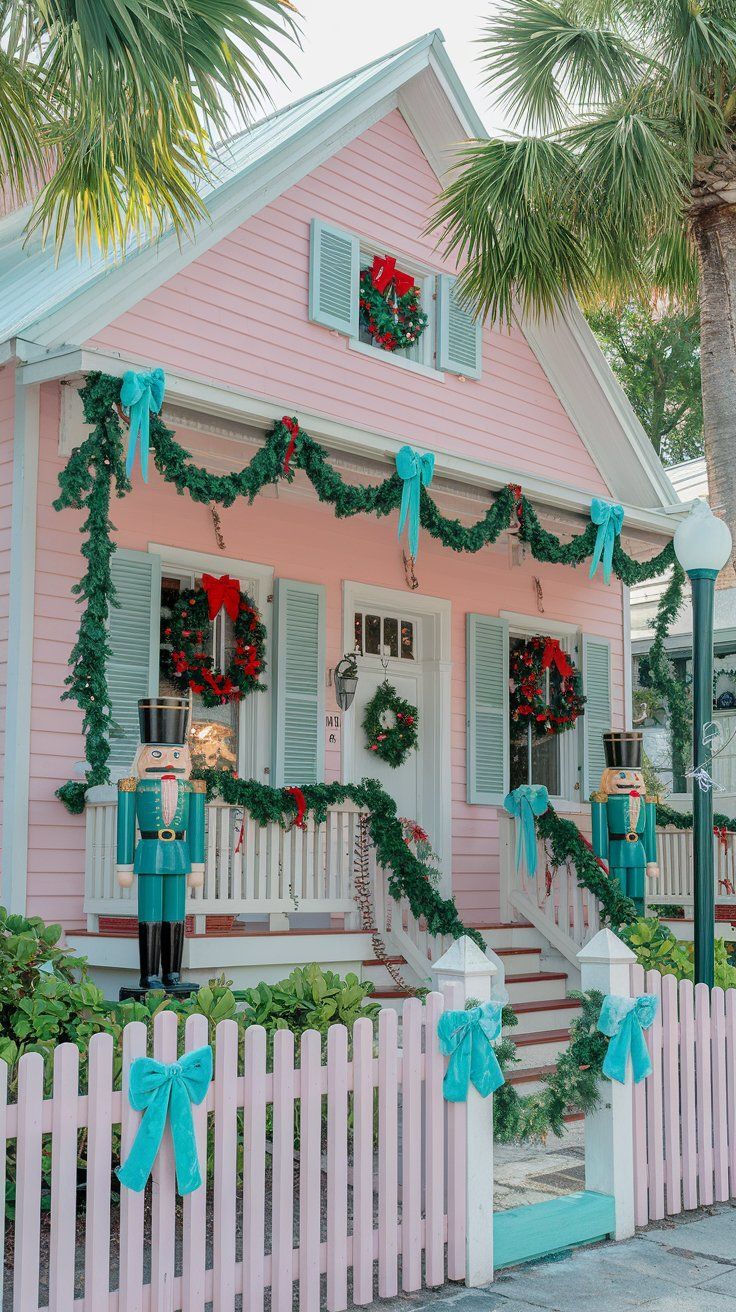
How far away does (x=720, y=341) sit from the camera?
10.4m

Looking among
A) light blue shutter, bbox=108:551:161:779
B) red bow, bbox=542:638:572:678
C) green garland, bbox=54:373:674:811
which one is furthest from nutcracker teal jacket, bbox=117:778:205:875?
red bow, bbox=542:638:572:678

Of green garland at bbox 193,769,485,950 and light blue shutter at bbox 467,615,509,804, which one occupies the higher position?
light blue shutter at bbox 467,615,509,804

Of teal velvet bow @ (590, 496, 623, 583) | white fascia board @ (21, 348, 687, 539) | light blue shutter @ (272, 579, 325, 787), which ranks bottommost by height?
light blue shutter @ (272, 579, 325, 787)

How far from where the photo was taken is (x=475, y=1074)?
4.75m

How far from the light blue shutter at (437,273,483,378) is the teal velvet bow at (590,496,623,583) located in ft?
6.19

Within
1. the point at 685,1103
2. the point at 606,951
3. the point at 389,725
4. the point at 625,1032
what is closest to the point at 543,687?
the point at 389,725

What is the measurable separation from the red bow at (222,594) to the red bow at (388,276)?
2894 millimetres

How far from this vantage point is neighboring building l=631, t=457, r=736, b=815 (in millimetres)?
14102

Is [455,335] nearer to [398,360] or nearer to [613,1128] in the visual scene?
[398,360]

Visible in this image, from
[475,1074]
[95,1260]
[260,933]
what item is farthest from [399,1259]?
[260,933]

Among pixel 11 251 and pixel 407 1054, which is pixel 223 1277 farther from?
pixel 11 251

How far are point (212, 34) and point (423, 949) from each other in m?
5.48

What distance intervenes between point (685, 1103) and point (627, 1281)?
1168 millimetres

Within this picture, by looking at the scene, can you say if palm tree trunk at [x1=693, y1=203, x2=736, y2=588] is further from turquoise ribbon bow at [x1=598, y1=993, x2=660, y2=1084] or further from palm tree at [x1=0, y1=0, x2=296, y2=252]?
turquoise ribbon bow at [x1=598, y1=993, x2=660, y2=1084]
